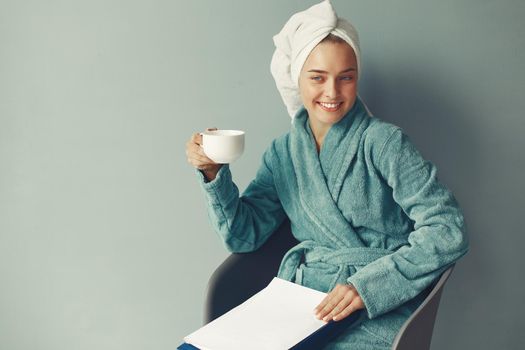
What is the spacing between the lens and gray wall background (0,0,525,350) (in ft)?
5.06

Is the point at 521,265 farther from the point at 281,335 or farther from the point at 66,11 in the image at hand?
the point at 66,11

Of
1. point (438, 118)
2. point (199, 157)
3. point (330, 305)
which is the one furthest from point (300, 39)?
point (330, 305)

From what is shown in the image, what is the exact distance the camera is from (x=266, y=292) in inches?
52.5

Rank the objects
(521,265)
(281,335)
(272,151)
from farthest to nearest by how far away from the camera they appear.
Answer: (521,265) → (272,151) → (281,335)

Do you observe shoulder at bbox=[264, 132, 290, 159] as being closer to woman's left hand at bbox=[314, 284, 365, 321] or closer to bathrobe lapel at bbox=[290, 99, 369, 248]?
bathrobe lapel at bbox=[290, 99, 369, 248]

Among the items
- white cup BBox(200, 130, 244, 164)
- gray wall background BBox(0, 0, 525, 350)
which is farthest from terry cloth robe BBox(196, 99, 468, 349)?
gray wall background BBox(0, 0, 525, 350)

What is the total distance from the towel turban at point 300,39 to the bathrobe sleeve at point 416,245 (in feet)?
0.93

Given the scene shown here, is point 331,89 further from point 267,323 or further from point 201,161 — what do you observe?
point 267,323

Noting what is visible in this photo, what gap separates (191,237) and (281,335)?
676 mm

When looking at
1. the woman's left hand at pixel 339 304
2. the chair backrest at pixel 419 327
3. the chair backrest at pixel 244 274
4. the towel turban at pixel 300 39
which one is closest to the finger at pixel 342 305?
the woman's left hand at pixel 339 304

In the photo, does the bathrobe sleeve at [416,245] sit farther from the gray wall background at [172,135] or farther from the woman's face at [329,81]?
the gray wall background at [172,135]

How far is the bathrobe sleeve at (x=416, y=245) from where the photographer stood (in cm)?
122

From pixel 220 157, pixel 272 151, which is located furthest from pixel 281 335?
pixel 272 151

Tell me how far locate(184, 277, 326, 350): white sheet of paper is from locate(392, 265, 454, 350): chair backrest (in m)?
0.18
